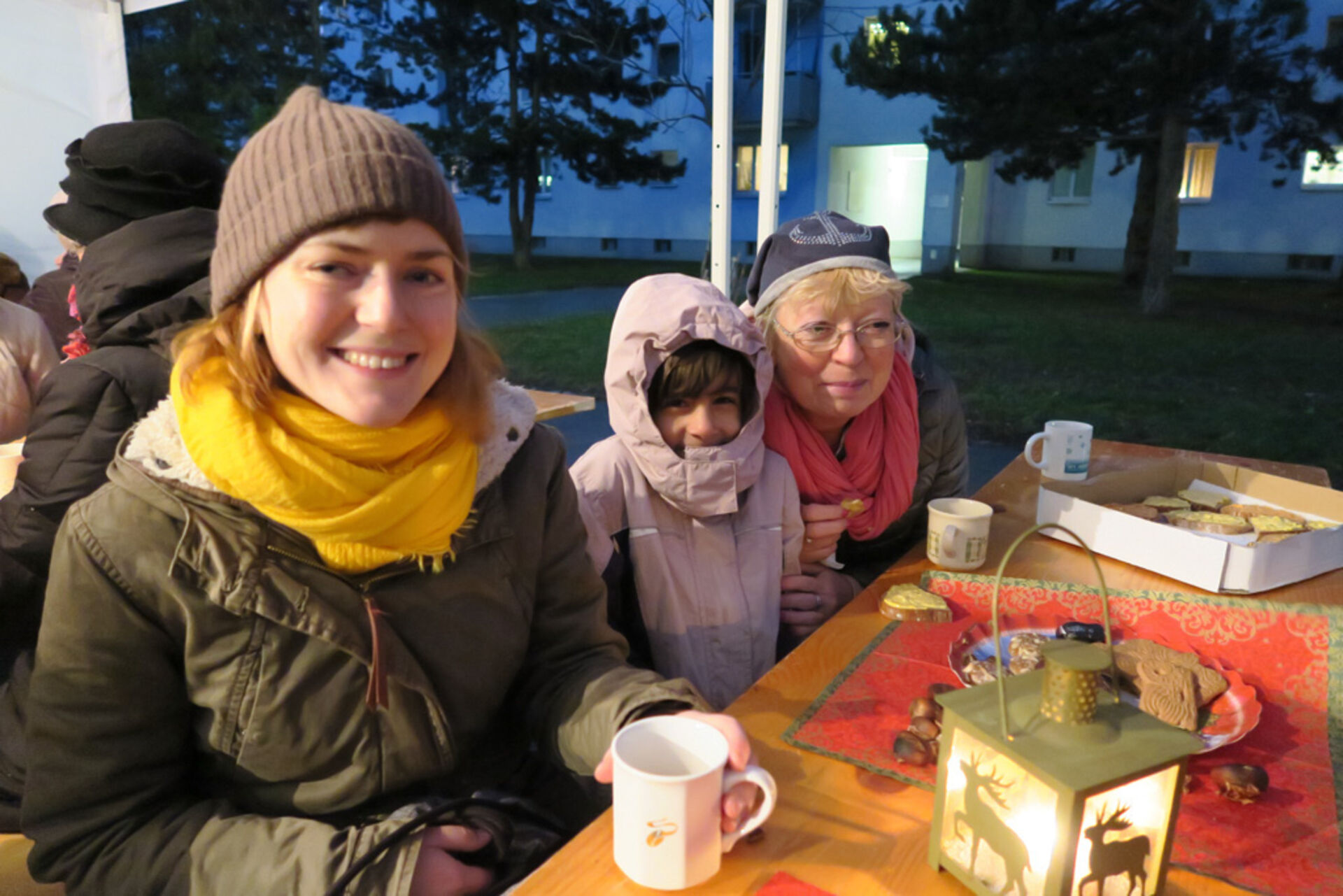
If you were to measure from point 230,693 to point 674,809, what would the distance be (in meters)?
0.55

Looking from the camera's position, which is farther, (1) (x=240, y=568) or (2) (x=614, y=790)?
(1) (x=240, y=568)

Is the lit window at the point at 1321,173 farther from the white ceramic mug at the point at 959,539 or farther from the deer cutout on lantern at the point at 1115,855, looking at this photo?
the deer cutout on lantern at the point at 1115,855

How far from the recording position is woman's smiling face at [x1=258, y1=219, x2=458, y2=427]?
96cm

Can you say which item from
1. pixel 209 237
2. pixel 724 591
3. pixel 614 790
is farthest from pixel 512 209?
pixel 614 790

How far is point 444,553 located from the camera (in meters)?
1.11

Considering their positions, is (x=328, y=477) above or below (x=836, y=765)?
above

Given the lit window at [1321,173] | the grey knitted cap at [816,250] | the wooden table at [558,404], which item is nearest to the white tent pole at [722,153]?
the wooden table at [558,404]

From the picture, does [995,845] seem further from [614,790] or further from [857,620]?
[857,620]

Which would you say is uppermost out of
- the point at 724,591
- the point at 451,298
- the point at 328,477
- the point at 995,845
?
the point at 451,298

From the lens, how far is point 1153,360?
5.14 metres

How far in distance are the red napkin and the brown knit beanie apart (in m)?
0.80

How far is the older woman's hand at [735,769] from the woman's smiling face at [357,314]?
1.57ft

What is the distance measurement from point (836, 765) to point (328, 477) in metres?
0.69

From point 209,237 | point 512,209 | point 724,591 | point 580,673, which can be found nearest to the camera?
point 580,673
